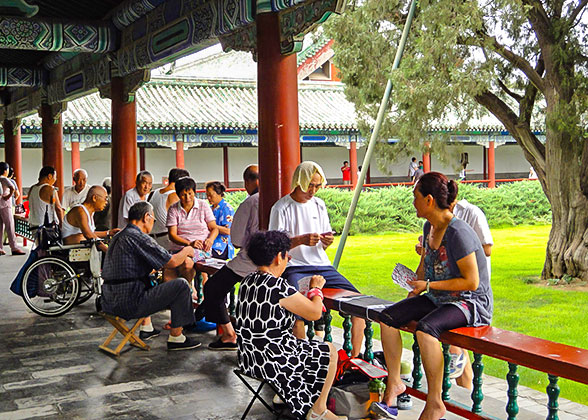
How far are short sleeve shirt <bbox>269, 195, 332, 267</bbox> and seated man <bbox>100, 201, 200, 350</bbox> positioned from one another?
1.05 metres

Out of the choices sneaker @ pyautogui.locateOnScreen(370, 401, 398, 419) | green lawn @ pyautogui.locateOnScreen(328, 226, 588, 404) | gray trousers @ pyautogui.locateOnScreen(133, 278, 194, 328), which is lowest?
green lawn @ pyautogui.locateOnScreen(328, 226, 588, 404)

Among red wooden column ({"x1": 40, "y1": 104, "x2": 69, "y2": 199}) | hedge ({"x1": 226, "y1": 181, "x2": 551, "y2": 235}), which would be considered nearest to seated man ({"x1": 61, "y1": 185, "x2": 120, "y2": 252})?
red wooden column ({"x1": 40, "y1": 104, "x2": 69, "y2": 199})

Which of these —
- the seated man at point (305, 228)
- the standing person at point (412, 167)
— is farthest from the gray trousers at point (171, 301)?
the standing person at point (412, 167)

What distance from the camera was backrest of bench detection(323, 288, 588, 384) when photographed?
9.83 feet

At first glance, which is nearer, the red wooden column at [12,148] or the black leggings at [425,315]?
the black leggings at [425,315]

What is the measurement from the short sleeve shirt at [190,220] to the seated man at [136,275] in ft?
2.60

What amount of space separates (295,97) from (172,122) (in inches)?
648

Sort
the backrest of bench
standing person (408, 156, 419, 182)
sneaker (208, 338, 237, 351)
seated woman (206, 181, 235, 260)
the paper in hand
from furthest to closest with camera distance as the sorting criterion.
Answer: standing person (408, 156, 419, 182)
seated woman (206, 181, 235, 260)
sneaker (208, 338, 237, 351)
the paper in hand
the backrest of bench

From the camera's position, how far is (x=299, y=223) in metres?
4.96

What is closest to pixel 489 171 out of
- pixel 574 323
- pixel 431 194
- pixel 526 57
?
pixel 526 57

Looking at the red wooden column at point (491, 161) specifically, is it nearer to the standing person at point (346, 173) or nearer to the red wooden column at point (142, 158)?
the standing person at point (346, 173)

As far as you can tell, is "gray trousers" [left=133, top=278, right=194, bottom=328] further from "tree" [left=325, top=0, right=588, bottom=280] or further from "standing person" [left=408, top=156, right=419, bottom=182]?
"standing person" [left=408, top=156, right=419, bottom=182]

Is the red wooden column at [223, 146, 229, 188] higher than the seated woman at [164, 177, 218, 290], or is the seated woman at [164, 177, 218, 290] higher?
the red wooden column at [223, 146, 229, 188]

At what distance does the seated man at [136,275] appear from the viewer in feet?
17.9
